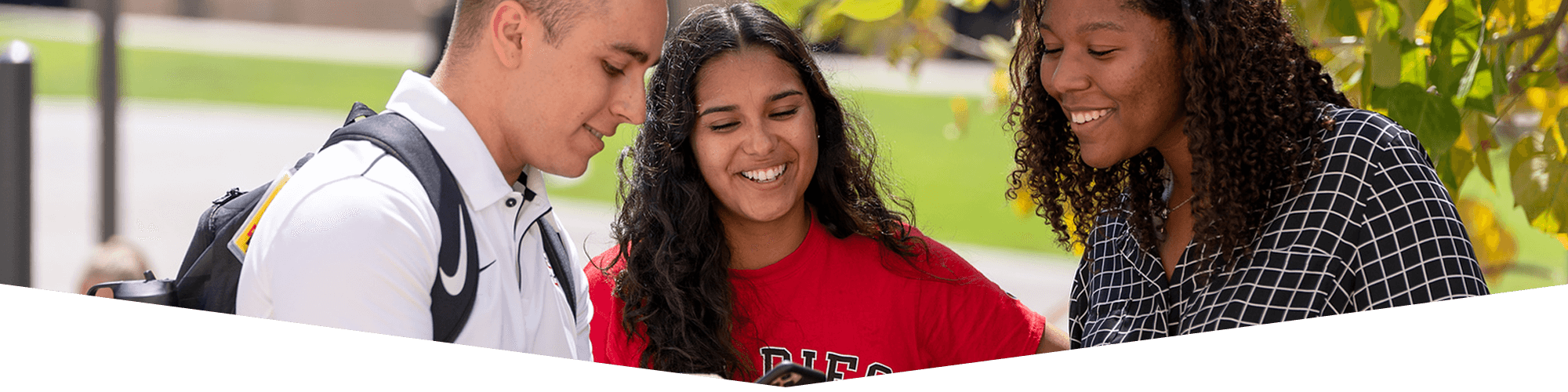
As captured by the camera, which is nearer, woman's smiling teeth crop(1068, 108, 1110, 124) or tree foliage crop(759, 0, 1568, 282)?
woman's smiling teeth crop(1068, 108, 1110, 124)

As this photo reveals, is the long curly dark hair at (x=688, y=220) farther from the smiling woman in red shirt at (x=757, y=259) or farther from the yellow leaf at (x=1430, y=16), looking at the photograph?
the yellow leaf at (x=1430, y=16)

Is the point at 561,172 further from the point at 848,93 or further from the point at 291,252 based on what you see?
the point at 848,93

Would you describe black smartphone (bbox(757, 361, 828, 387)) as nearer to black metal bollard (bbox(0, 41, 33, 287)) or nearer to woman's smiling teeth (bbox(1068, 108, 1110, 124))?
woman's smiling teeth (bbox(1068, 108, 1110, 124))

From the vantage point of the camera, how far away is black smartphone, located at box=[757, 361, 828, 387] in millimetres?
1208

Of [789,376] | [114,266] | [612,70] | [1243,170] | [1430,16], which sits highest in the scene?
[1430,16]

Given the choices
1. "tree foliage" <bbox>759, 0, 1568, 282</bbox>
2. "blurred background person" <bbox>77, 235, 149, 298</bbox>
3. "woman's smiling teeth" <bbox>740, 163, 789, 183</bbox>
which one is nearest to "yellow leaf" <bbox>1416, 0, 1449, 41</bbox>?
"tree foliage" <bbox>759, 0, 1568, 282</bbox>

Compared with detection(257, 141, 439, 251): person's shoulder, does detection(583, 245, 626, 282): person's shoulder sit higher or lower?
lower

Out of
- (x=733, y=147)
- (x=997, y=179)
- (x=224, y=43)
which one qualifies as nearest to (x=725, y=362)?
(x=733, y=147)

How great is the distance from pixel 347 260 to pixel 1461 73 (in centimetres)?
163

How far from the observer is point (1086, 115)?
1793mm

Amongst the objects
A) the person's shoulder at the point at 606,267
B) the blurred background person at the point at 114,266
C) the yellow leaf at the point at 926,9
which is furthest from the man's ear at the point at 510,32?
the blurred background person at the point at 114,266

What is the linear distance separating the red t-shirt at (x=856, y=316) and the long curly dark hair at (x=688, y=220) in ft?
0.12

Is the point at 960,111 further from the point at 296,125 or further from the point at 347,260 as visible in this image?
the point at 296,125

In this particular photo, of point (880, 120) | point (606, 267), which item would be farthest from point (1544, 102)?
point (880, 120)
